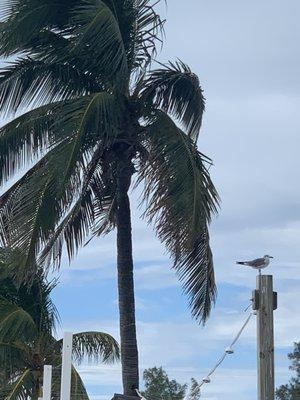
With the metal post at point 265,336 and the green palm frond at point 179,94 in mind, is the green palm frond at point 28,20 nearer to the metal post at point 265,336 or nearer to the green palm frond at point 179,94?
the green palm frond at point 179,94

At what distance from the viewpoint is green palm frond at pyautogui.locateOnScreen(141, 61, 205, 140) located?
18.2 m

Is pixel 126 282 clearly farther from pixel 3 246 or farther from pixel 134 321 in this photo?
pixel 3 246

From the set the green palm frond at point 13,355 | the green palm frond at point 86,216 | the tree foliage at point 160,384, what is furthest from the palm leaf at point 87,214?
the tree foliage at point 160,384

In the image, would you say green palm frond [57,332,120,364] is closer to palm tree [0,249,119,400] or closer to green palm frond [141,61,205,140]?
palm tree [0,249,119,400]

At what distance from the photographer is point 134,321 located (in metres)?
17.6

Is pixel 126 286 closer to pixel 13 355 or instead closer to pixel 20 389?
pixel 20 389

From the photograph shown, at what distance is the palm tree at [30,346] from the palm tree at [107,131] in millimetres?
3587

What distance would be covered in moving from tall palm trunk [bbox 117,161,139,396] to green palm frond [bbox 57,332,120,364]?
456cm

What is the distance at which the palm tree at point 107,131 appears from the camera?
54.4ft

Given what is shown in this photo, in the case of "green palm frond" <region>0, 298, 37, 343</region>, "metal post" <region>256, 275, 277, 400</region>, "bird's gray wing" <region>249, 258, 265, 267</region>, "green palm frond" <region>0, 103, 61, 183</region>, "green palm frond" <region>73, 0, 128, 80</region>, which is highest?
"green palm frond" <region>73, 0, 128, 80</region>

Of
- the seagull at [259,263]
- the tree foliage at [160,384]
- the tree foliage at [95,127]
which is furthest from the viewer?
the tree foliage at [160,384]

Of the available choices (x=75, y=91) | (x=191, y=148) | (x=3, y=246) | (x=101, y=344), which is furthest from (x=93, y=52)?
(x=101, y=344)

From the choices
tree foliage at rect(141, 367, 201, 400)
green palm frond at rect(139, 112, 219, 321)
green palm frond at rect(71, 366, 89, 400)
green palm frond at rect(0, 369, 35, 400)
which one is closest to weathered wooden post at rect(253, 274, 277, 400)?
green palm frond at rect(139, 112, 219, 321)

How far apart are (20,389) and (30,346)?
4.07 feet
